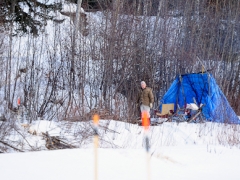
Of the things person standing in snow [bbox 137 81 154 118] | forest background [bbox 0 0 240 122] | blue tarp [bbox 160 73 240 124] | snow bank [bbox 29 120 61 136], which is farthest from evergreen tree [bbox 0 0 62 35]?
snow bank [bbox 29 120 61 136]

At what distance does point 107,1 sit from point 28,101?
799 cm

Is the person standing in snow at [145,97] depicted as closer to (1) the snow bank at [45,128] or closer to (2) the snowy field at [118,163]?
(2) the snowy field at [118,163]

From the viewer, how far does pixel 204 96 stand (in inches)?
623

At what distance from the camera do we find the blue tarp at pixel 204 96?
1459 centimetres

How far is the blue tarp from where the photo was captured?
575 inches

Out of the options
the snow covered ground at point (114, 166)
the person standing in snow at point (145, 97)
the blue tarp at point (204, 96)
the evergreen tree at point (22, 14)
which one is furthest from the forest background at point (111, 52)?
the snow covered ground at point (114, 166)

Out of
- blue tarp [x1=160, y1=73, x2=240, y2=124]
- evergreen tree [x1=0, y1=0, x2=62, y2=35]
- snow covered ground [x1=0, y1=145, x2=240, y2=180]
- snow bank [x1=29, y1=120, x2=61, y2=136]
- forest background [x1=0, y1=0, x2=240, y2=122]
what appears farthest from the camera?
evergreen tree [x1=0, y1=0, x2=62, y2=35]

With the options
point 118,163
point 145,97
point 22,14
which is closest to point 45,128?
point 118,163

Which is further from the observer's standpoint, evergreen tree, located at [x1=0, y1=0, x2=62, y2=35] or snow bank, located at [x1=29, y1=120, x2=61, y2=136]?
evergreen tree, located at [x1=0, y1=0, x2=62, y2=35]

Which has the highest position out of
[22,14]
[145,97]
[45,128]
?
[22,14]

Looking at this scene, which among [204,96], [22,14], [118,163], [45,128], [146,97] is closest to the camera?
[118,163]

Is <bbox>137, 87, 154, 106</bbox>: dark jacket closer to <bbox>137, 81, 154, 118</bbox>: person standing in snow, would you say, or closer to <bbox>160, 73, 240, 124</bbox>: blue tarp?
<bbox>137, 81, 154, 118</bbox>: person standing in snow

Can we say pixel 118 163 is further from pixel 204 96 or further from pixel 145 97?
pixel 204 96

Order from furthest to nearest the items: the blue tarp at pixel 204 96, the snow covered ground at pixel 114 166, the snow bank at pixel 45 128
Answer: the blue tarp at pixel 204 96 < the snow bank at pixel 45 128 < the snow covered ground at pixel 114 166
